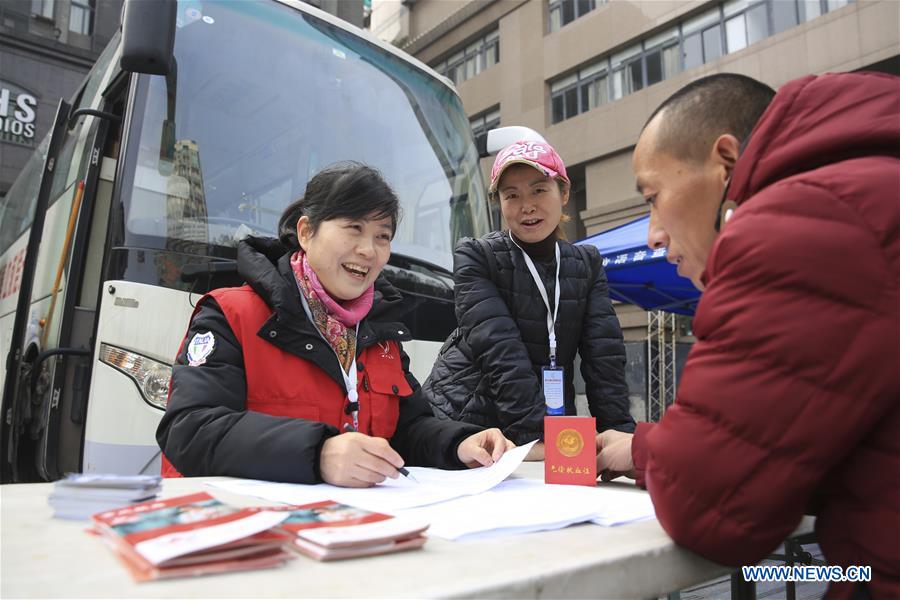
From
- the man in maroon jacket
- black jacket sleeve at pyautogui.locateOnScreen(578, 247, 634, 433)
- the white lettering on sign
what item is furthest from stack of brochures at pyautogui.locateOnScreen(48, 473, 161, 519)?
the white lettering on sign

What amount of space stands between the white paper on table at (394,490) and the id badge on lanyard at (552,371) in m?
0.65

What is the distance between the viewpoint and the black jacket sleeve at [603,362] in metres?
2.24

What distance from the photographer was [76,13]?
14875 millimetres

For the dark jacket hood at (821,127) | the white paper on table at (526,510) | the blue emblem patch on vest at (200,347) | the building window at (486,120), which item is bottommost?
the white paper on table at (526,510)

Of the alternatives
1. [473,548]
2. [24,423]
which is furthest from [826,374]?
[24,423]

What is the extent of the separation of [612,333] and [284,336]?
1241 millimetres

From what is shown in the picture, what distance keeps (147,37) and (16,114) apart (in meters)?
13.6

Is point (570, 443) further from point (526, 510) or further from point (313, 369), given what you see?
point (313, 369)

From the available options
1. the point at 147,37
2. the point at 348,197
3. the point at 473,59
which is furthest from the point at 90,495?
the point at 473,59

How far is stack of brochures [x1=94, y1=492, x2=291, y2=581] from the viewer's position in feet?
2.18

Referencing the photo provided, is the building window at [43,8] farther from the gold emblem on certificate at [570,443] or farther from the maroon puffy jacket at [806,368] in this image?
the maroon puffy jacket at [806,368]

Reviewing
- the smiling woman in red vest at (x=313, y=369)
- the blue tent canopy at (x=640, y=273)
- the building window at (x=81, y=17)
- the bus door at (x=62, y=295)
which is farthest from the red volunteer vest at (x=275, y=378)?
the building window at (x=81, y=17)

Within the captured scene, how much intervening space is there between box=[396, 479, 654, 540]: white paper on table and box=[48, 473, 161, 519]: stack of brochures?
1.38 ft

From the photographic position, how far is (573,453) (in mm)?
1423
